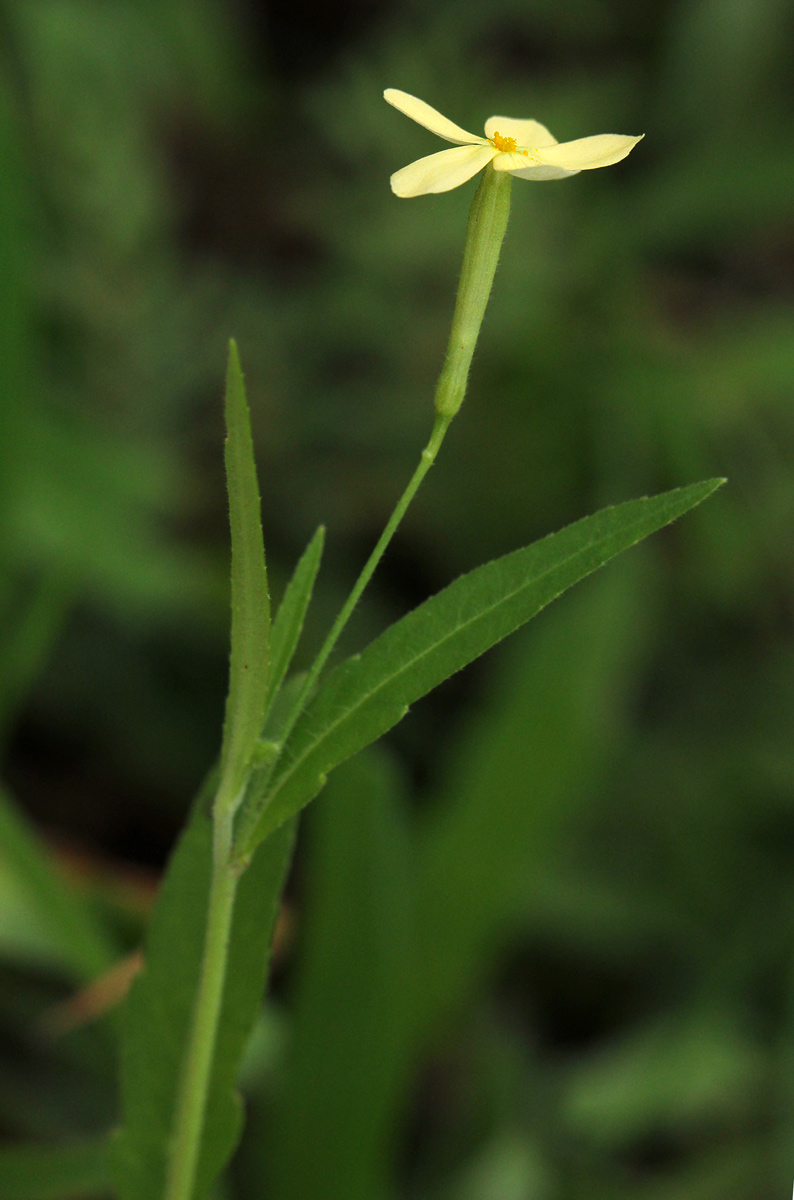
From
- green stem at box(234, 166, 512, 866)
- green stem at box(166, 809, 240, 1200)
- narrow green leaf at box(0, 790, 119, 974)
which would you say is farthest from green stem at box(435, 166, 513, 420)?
narrow green leaf at box(0, 790, 119, 974)

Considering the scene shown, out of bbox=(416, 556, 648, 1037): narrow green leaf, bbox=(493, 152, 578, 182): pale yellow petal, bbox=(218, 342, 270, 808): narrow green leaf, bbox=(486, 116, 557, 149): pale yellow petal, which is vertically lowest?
bbox=(218, 342, 270, 808): narrow green leaf

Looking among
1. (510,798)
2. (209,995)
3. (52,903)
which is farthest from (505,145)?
(510,798)

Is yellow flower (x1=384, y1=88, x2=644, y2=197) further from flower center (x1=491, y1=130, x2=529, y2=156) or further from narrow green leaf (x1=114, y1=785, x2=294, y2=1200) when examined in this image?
narrow green leaf (x1=114, y1=785, x2=294, y2=1200)

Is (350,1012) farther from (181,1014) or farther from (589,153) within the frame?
(589,153)

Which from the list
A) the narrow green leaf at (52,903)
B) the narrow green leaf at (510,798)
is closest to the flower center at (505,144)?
the narrow green leaf at (52,903)

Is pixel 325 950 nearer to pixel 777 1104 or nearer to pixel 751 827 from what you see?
pixel 777 1104

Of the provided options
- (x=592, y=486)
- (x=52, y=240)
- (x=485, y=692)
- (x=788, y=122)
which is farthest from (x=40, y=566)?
(x=788, y=122)
